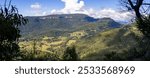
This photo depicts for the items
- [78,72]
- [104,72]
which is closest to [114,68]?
[104,72]

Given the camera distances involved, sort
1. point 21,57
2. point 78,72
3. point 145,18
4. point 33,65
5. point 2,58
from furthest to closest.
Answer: point 145,18 < point 21,57 < point 2,58 < point 33,65 < point 78,72

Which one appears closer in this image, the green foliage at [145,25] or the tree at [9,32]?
the tree at [9,32]

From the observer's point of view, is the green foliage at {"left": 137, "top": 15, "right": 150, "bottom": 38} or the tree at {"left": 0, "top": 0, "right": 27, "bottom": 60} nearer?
the tree at {"left": 0, "top": 0, "right": 27, "bottom": 60}

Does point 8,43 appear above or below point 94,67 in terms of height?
below

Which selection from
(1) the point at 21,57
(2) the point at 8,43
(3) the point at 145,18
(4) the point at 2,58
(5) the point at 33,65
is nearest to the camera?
(5) the point at 33,65

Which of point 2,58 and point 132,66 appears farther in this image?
point 2,58

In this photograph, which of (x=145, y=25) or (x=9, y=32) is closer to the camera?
(x=9, y=32)

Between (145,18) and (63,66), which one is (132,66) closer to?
(63,66)
